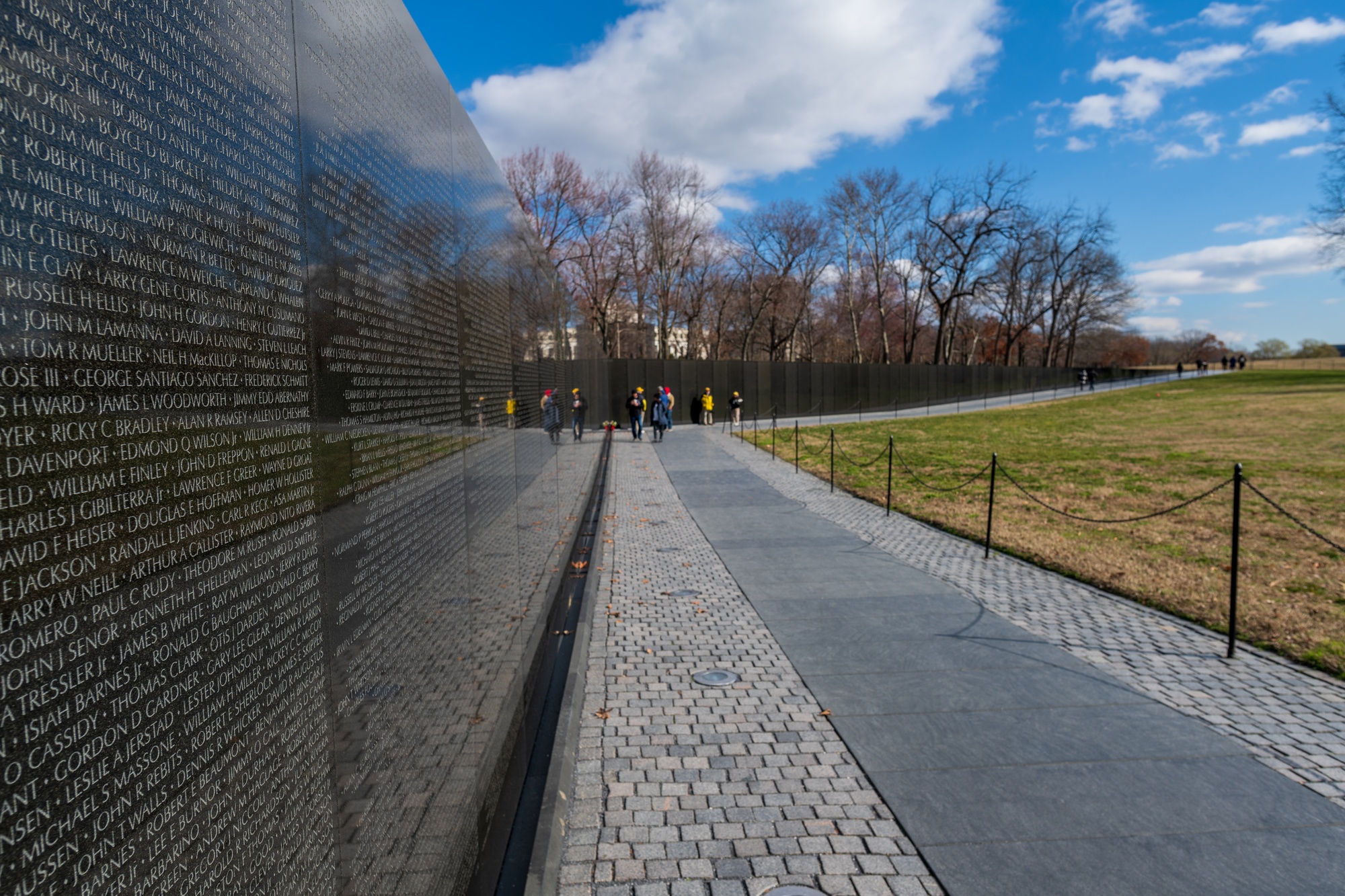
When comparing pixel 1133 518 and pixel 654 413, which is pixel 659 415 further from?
pixel 1133 518

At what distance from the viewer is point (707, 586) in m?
8.81

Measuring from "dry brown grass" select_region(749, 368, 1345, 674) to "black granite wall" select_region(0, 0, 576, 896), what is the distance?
7673 mm

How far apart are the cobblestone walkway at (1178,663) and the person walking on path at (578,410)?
6464 millimetres

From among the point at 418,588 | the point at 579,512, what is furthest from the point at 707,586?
the point at 418,588

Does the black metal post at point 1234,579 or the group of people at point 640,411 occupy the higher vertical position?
the group of people at point 640,411

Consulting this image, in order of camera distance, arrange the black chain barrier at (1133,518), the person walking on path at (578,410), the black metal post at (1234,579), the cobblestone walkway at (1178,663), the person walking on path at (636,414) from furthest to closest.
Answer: the person walking on path at (636,414) < the person walking on path at (578,410) < the black chain barrier at (1133,518) < the black metal post at (1234,579) < the cobblestone walkway at (1178,663)

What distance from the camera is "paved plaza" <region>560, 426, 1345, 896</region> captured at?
3.67 meters

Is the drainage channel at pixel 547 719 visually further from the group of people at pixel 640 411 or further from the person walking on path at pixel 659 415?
the person walking on path at pixel 659 415

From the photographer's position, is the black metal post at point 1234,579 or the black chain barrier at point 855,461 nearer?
the black metal post at point 1234,579

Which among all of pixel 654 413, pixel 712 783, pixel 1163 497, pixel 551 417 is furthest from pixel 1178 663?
pixel 654 413

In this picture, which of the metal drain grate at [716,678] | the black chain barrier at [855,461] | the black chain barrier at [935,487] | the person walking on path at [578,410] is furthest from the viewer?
the black chain barrier at [855,461]

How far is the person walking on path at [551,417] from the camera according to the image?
322 inches

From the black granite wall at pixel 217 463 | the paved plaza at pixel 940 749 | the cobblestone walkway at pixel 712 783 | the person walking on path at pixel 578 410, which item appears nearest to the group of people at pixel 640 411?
the person walking on path at pixel 578 410

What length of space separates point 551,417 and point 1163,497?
510 inches
